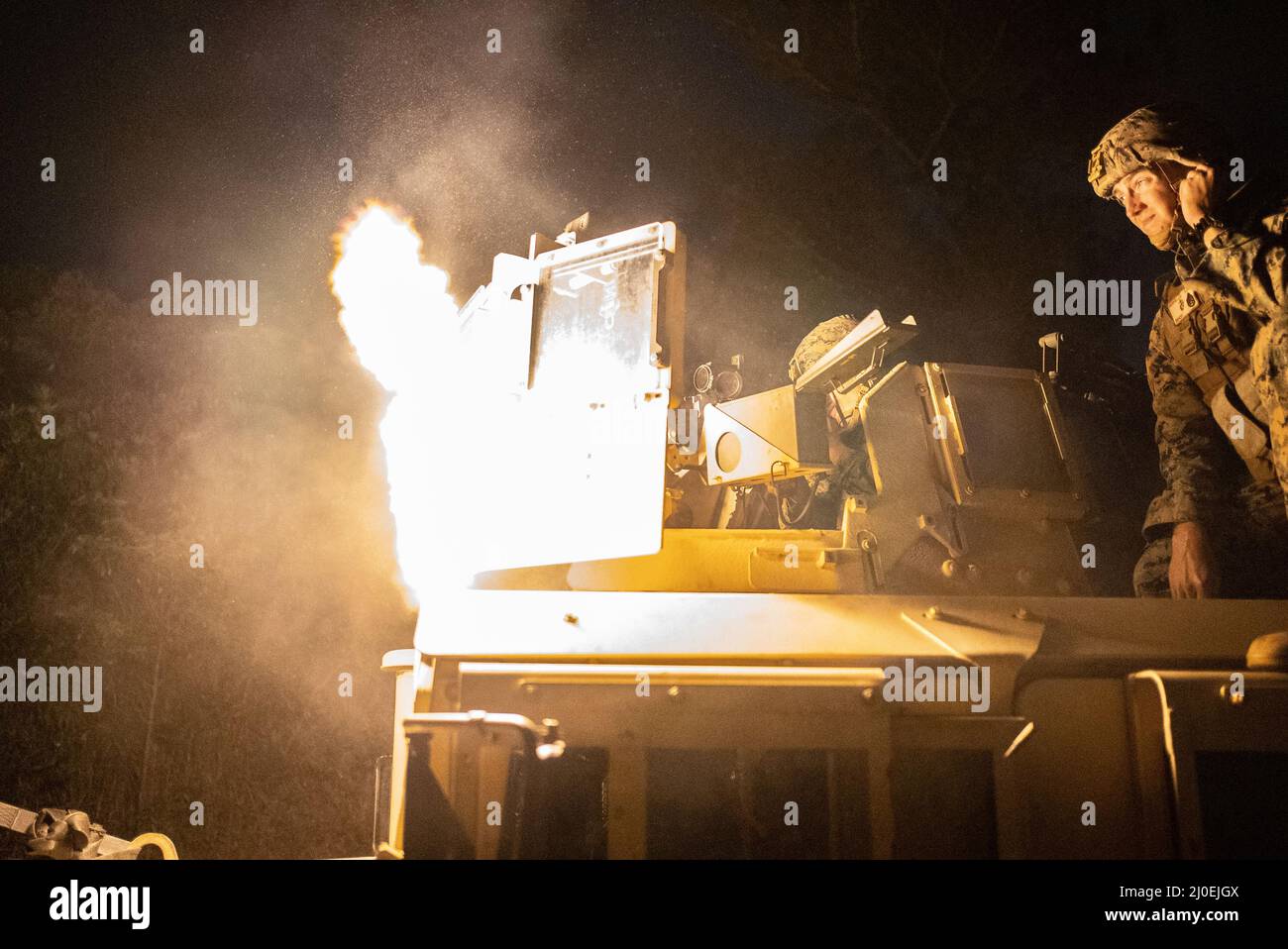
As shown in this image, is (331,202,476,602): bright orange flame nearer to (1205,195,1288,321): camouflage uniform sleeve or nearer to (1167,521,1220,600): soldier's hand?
(1167,521,1220,600): soldier's hand

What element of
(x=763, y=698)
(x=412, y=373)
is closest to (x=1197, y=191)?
(x=763, y=698)

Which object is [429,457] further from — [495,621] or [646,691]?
[646,691]

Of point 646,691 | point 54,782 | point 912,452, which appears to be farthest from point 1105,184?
point 54,782

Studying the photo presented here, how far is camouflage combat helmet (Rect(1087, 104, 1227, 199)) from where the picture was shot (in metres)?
3.94

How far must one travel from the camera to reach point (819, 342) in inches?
219

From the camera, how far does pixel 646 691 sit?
9.62 feet

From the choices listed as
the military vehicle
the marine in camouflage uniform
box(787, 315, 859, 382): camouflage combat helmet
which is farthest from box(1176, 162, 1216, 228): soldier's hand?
box(787, 315, 859, 382): camouflage combat helmet

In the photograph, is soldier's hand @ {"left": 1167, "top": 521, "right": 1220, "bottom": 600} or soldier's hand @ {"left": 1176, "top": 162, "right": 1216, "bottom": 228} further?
soldier's hand @ {"left": 1176, "top": 162, "right": 1216, "bottom": 228}

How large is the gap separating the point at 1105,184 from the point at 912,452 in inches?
63.7

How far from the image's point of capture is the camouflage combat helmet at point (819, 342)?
5512 millimetres

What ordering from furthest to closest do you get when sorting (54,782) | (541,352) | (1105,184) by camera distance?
(54,782), (1105,184), (541,352)

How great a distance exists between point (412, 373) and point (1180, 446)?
418 centimetres

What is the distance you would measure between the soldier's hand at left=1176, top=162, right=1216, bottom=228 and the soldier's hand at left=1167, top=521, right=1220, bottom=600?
1.37m

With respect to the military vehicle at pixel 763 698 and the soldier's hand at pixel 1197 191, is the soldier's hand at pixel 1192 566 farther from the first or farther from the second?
the soldier's hand at pixel 1197 191
